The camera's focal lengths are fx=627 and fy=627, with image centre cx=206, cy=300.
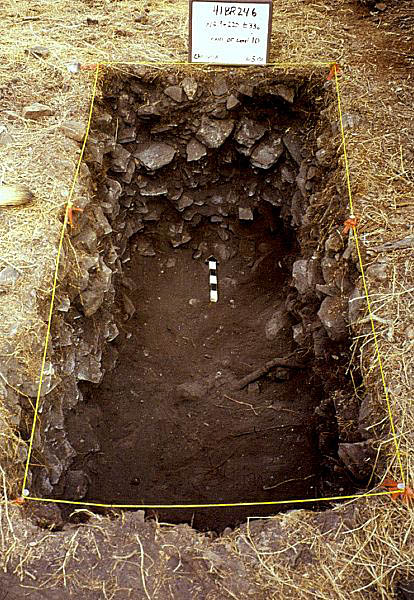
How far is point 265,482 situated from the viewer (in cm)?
390

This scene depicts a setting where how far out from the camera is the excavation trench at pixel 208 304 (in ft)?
12.6

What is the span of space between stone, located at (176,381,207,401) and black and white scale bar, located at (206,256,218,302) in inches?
35.8

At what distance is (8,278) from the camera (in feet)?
10.9

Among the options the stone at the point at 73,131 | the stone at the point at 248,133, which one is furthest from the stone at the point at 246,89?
the stone at the point at 73,131

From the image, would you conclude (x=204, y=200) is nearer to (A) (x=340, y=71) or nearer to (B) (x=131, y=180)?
(B) (x=131, y=180)

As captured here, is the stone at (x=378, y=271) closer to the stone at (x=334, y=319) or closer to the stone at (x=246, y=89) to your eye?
the stone at (x=334, y=319)

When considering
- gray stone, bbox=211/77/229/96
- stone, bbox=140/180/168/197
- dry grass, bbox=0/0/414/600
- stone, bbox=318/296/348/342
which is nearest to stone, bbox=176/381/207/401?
stone, bbox=318/296/348/342

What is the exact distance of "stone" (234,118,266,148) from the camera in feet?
16.1

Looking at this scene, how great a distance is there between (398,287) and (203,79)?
7.88ft

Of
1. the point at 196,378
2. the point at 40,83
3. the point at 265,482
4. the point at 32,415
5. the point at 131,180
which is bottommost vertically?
the point at 265,482

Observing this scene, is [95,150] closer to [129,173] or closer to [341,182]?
[129,173]

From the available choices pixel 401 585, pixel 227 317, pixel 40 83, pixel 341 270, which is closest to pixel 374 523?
pixel 401 585

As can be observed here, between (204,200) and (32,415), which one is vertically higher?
(204,200)

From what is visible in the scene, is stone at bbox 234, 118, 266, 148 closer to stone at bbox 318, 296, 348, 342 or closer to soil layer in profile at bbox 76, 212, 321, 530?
soil layer in profile at bbox 76, 212, 321, 530
